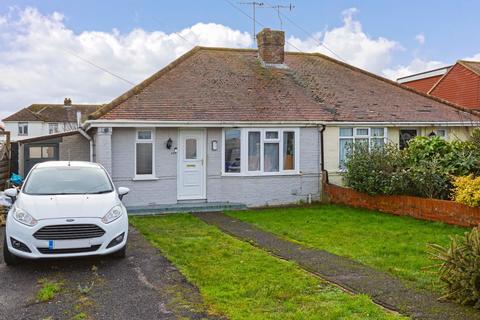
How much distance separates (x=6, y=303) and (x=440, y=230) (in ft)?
27.8

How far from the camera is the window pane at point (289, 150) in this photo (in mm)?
15609

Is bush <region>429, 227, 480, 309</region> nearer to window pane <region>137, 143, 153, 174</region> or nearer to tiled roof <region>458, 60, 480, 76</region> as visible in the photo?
window pane <region>137, 143, 153, 174</region>

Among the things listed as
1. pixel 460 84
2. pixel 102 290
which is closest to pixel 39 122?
pixel 460 84

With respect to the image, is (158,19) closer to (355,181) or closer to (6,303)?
(355,181)

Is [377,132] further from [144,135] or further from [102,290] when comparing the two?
[102,290]

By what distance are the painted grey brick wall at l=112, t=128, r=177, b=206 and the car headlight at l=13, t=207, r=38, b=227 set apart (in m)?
6.58

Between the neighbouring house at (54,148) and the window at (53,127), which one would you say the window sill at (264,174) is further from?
the window at (53,127)

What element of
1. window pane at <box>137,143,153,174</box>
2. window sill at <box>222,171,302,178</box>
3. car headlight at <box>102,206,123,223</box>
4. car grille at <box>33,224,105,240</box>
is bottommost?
car grille at <box>33,224,105,240</box>

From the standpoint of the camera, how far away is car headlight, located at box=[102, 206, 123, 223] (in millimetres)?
7492

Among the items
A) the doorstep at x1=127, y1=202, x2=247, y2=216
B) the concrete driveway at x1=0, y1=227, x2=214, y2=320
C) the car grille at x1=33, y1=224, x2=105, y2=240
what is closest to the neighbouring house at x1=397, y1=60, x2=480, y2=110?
the doorstep at x1=127, y1=202, x2=247, y2=216

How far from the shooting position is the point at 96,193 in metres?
8.35

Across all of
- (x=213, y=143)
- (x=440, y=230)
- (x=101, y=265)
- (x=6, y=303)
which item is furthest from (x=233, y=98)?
(x=6, y=303)

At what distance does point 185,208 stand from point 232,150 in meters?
2.44

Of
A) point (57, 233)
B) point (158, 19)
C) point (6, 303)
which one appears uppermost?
point (158, 19)
